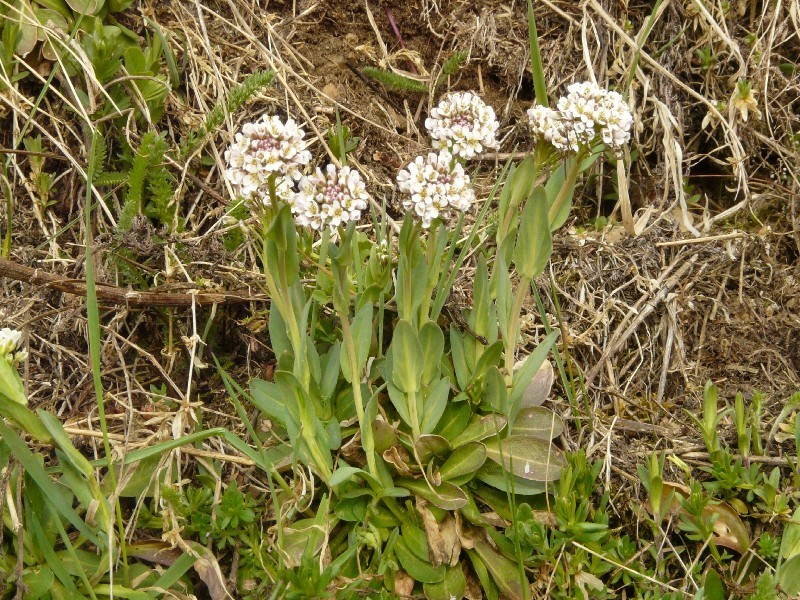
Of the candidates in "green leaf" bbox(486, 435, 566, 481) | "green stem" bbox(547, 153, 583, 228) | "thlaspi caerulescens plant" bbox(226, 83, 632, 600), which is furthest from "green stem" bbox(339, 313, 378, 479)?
"green stem" bbox(547, 153, 583, 228)

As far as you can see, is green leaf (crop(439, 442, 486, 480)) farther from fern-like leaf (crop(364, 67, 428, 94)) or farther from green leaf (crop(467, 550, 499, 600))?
fern-like leaf (crop(364, 67, 428, 94))

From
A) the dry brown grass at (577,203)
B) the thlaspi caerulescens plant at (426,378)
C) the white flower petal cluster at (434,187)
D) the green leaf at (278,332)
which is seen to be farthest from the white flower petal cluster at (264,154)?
the dry brown grass at (577,203)

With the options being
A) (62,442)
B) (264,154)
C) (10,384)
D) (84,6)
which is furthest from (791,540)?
(84,6)

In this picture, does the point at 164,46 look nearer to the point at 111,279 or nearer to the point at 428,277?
the point at 111,279

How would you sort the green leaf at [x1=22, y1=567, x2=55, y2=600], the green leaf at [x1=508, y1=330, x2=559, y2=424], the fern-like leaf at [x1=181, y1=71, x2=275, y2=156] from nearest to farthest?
the green leaf at [x1=22, y1=567, x2=55, y2=600], the green leaf at [x1=508, y1=330, x2=559, y2=424], the fern-like leaf at [x1=181, y1=71, x2=275, y2=156]

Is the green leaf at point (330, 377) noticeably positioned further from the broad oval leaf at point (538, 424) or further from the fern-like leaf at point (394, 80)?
the fern-like leaf at point (394, 80)
